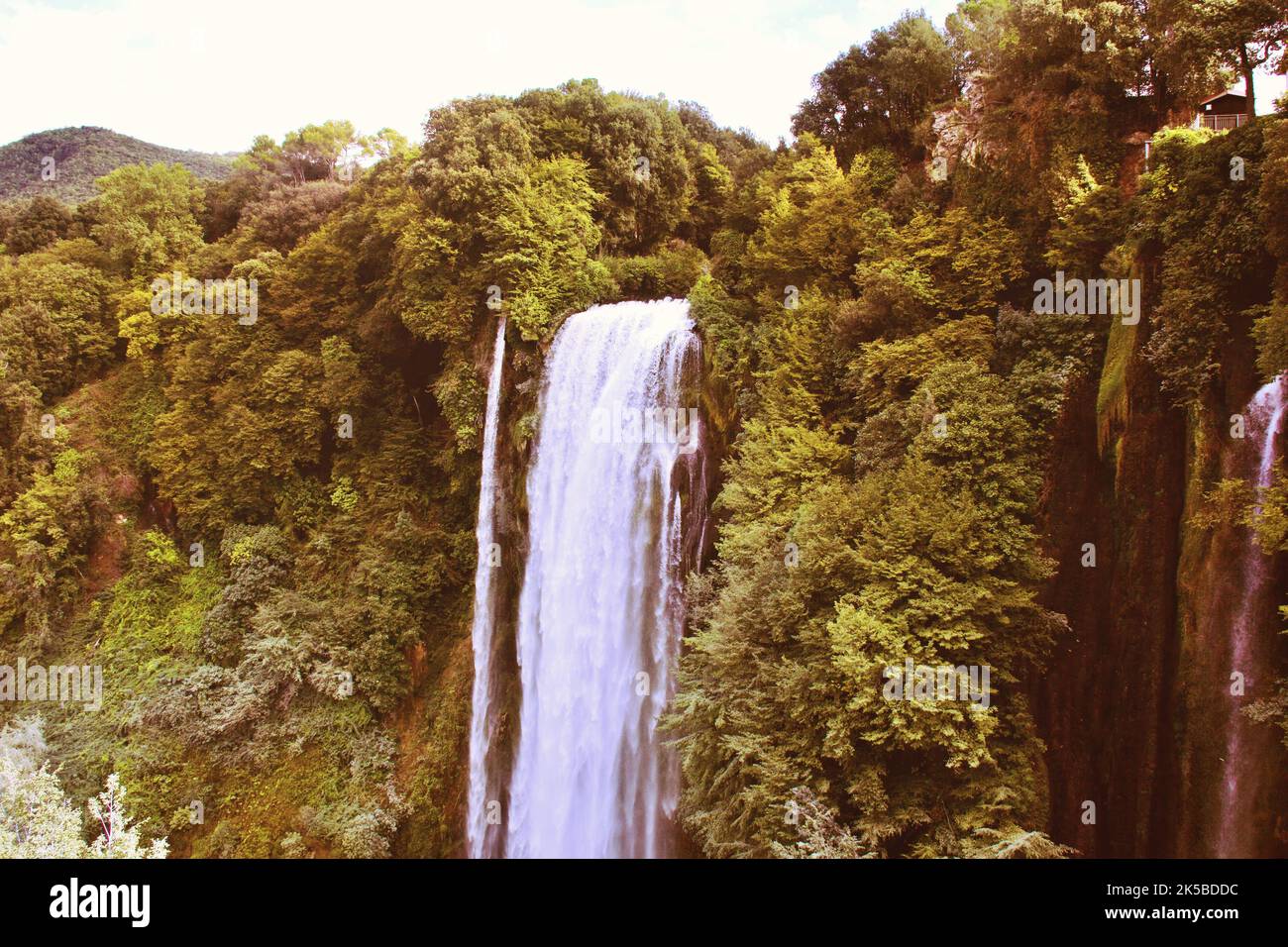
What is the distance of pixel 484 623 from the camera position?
56.8 feet

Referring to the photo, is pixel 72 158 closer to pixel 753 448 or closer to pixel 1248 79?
pixel 753 448

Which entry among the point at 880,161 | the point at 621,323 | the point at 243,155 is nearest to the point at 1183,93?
the point at 880,161

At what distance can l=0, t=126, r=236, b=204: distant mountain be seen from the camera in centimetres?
4269

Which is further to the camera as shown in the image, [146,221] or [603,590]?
[146,221]

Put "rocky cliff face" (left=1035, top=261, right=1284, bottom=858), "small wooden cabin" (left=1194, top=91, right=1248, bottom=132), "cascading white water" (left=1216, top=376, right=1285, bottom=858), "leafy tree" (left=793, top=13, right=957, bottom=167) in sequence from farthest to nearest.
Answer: "leafy tree" (left=793, top=13, right=957, bottom=167) → "small wooden cabin" (left=1194, top=91, right=1248, bottom=132) → "rocky cliff face" (left=1035, top=261, right=1284, bottom=858) → "cascading white water" (left=1216, top=376, right=1285, bottom=858)

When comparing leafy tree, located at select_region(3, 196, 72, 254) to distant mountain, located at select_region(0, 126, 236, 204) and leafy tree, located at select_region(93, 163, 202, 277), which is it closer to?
leafy tree, located at select_region(93, 163, 202, 277)

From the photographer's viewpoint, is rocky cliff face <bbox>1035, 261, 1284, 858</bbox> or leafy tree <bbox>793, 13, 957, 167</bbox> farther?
leafy tree <bbox>793, 13, 957, 167</bbox>

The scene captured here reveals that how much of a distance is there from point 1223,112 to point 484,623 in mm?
17908

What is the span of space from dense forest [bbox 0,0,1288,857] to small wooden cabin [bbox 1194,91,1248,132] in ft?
2.63

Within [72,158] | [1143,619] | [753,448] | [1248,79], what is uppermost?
[72,158]

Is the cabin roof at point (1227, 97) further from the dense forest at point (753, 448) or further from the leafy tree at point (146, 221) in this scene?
the leafy tree at point (146, 221)

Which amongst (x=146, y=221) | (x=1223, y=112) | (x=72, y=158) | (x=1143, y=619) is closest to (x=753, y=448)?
(x=1143, y=619)

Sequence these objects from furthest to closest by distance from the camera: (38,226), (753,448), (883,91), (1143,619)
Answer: (38,226), (883,91), (753,448), (1143,619)

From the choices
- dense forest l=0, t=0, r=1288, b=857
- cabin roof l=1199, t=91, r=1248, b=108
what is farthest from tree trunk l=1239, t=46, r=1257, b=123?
→ cabin roof l=1199, t=91, r=1248, b=108
